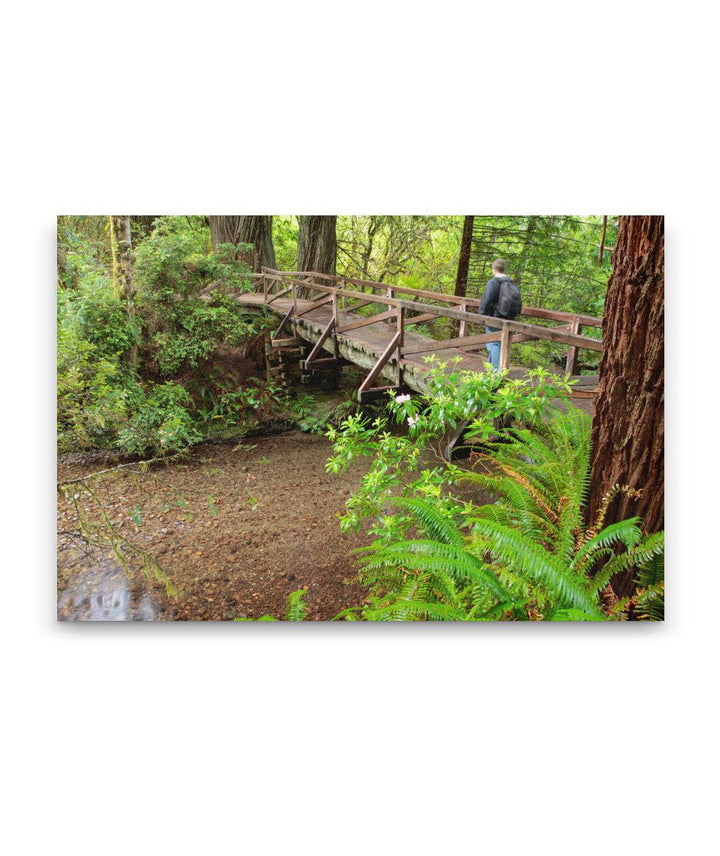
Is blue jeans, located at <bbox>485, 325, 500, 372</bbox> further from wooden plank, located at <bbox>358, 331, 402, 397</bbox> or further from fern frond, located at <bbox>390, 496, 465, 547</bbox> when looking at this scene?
fern frond, located at <bbox>390, 496, 465, 547</bbox>


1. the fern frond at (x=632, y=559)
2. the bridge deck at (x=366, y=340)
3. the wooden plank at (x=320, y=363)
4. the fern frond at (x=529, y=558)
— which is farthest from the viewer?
the wooden plank at (x=320, y=363)

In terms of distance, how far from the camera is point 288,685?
2.58m

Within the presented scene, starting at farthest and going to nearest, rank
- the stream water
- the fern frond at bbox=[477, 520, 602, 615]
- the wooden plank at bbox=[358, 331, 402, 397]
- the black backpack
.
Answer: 1. the wooden plank at bbox=[358, 331, 402, 397]
2. the black backpack
3. the stream water
4. the fern frond at bbox=[477, 520, 602, 615]

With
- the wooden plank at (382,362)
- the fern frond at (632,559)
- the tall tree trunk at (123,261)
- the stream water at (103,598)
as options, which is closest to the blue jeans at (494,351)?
the wooden plank at (382,362)

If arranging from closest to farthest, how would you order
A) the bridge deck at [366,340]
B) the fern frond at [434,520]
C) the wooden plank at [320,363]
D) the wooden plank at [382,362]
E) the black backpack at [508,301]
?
the fern frond at [434,520] → the black backpack at [508,301] → the bridge deck at [366,340] → the wooden plank at [382,362] → the wooden plank at [320,363]

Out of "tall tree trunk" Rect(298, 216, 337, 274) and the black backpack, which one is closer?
"tall tree trunk" Rect(298, 216, 337, 274)

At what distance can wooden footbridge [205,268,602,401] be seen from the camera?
2865 mm

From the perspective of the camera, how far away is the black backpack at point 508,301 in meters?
2.82

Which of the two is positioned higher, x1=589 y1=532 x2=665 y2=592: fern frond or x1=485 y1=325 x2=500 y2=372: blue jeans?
x1=485 y1=325 x2=500 y2=372: blue jeans

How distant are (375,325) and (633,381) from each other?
1.39 m

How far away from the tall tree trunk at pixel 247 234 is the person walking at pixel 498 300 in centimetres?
114

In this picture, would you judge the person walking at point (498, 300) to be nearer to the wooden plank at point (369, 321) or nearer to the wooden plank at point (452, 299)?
the wooden plank at point (452, 299)

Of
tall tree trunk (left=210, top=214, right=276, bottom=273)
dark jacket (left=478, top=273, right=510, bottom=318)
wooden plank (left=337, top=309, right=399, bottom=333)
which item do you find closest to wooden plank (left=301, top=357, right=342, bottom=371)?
wooden plank (left=337, top=309, right=399, bottom=333)
